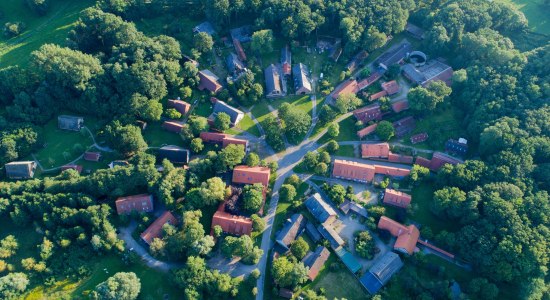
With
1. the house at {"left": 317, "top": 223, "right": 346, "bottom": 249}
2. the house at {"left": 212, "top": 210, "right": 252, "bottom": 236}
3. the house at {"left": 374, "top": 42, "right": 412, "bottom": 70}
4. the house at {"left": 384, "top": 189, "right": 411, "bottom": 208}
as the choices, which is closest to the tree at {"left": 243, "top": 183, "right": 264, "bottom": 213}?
the house at {"left": 212, "top": 210, "right": 252, "bottom": 236}

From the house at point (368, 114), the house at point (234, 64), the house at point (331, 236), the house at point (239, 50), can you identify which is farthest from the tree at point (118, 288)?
the house at point (368, 114)

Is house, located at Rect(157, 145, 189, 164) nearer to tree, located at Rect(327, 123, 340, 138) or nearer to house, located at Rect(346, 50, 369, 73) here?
tree, located at Rect(327, 123, 340, 138)

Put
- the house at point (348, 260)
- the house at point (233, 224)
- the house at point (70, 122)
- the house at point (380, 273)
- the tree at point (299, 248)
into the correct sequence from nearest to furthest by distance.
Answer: the house at point (380, 273) < the house at point (348, 260) < the tree at point (299, 248) < the house at point (233, 224) < the house at point (70, 122)

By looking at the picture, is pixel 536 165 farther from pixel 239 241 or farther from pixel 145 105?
pixel 145 105

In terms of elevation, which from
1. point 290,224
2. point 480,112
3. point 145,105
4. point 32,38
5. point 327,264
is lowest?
point 327,264

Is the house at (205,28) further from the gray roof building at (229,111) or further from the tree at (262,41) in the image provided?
the gray roof building at (229,111)

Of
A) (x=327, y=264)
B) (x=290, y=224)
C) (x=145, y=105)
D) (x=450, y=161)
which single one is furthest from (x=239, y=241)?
(x=450, y=161)
